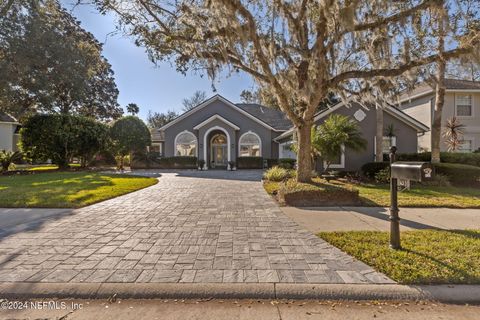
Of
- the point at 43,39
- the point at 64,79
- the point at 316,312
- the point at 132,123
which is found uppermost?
the point at 43,39

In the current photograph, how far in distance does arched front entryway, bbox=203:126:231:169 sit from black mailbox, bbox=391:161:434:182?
2013cm

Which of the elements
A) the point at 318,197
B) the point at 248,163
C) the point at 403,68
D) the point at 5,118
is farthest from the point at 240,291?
the point at 5,118

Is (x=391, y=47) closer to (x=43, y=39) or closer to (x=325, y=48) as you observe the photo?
(x=325, y=48)

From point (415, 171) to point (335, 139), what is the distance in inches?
347

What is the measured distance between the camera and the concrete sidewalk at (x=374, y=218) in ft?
17.5

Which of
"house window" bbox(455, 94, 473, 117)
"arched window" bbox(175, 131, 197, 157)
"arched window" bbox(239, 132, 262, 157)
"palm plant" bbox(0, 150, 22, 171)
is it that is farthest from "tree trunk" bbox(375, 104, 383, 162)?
"palm plant" bbox(0, 150, 22, 171)

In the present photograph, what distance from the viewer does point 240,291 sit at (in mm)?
2859

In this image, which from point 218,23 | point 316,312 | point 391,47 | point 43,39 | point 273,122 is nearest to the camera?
point 316,312

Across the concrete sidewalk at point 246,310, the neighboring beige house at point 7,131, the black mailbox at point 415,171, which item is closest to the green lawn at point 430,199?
the black mailbox at point 415,171

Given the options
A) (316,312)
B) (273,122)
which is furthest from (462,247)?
(273,122)

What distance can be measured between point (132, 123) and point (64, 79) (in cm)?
641

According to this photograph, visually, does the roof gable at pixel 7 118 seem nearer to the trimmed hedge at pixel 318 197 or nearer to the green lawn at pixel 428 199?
the green lawn at pixel 428 199

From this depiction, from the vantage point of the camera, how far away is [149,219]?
583cm

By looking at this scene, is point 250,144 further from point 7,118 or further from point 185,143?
Result: point 7,118
